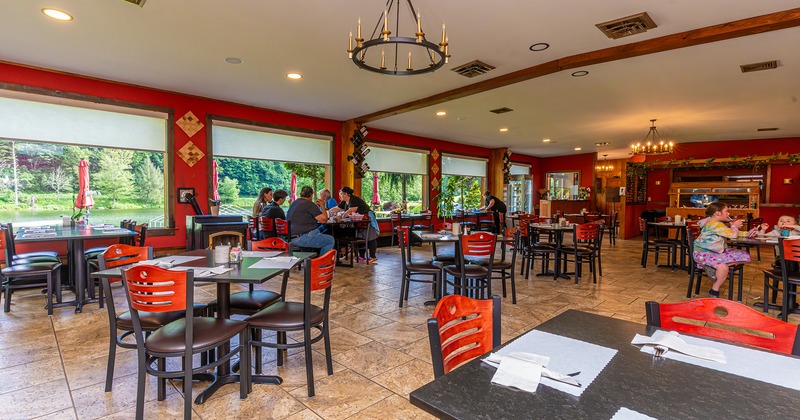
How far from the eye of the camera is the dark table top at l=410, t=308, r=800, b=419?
938mm

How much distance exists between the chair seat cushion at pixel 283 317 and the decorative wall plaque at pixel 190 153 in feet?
15.9

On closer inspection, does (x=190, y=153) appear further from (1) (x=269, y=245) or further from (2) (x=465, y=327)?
(2) (x=465, y=327)

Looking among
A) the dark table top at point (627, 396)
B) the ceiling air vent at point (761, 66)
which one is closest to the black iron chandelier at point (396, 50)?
the dark table top at point (627, 396)

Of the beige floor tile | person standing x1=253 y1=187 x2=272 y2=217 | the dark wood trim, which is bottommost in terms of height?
the beige floor tile

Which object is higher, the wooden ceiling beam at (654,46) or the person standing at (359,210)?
the wooden ceiling beam at (654,46)

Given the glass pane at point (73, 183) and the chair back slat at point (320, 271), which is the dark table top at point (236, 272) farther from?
the glass pane at point (73, 183)

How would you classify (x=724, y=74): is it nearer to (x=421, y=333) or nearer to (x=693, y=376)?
(x=421, y=333)

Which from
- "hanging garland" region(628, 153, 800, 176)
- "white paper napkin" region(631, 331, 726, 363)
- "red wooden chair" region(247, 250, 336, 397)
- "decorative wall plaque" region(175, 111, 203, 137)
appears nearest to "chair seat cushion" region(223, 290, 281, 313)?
"red wooden chair" region(247, 250, 336, 397)

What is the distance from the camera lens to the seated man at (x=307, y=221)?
590cm

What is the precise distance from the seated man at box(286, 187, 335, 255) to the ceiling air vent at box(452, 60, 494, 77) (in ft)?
8.96

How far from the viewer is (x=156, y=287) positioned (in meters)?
2.06

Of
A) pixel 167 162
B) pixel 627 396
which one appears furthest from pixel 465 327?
pixel 167 162

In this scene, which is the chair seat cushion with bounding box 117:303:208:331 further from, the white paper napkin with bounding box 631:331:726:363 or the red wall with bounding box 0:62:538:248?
the red wall with bounding box 0:62:538:248

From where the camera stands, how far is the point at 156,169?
21.0 ft
